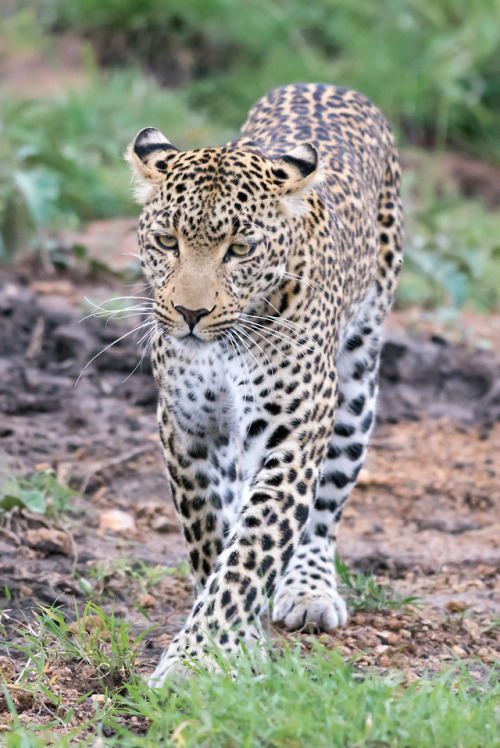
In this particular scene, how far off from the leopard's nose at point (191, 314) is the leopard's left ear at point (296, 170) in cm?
71

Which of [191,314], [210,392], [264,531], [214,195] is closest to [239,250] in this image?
[214,195]

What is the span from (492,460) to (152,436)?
8.08ft

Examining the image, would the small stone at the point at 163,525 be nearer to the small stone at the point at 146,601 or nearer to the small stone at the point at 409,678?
the small stone at the point at 146,601

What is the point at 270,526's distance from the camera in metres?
4.75

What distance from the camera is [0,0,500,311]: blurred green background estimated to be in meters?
13.2

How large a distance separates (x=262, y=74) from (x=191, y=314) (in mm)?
12135

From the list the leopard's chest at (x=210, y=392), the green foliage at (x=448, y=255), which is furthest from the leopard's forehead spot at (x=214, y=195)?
the green foliage at (x=448, y=255)

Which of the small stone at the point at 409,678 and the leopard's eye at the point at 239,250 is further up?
the leopard's eye at the point at 239,250

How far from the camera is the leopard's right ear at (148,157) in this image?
16.3 feet

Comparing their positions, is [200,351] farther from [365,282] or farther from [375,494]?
[375,494]

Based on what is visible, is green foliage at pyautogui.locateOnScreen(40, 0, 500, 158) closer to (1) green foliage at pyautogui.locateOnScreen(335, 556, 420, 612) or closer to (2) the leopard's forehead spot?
(1) green foliage at pyautogui.locateOnScreen(335, 556, 420, 612)

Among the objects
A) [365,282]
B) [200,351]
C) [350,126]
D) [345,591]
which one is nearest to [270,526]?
[200,351]

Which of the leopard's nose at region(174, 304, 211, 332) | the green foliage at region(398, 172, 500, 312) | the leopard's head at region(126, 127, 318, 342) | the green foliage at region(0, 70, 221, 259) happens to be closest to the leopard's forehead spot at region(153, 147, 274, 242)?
the leopard's head at region(126, 127, 318, 342)

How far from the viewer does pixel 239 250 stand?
4719 mm
